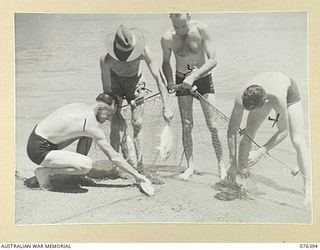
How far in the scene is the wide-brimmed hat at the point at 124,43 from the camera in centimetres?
114

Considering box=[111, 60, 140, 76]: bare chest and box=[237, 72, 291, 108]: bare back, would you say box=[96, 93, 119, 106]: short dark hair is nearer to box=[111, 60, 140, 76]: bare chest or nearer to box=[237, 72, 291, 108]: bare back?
box=[111, 60, 140, 76]: bare chest

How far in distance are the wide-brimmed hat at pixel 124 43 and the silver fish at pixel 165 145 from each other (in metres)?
0.19

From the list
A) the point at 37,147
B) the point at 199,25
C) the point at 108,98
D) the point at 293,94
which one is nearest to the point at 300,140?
the point at 293,94

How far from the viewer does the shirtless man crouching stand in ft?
3.69

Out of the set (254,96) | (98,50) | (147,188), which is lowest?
(147,188)

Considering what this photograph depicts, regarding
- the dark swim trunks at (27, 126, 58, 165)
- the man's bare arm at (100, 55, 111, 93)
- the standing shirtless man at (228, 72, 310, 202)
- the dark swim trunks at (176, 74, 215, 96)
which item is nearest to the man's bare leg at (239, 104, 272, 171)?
the standing shirtless man at (228, 72, 310, 202)

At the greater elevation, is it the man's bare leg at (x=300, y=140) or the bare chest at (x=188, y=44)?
the bare chest at (x=188, y=44)

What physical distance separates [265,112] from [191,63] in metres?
0.21

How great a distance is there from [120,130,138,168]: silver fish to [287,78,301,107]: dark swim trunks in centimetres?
38

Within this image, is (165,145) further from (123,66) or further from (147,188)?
(123,66)

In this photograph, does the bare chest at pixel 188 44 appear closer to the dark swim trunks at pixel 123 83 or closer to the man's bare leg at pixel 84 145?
the dark swim trunks at pixel 123 83

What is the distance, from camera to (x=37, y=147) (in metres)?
1.12

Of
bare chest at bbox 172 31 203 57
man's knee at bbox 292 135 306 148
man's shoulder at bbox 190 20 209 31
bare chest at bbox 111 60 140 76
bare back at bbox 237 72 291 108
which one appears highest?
man's shoulder at bbox 190 20 209 31

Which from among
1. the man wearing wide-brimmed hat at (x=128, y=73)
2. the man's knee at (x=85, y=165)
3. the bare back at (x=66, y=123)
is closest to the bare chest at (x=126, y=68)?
the man wearing wide-brimmed hat at (x=128, y=73)
